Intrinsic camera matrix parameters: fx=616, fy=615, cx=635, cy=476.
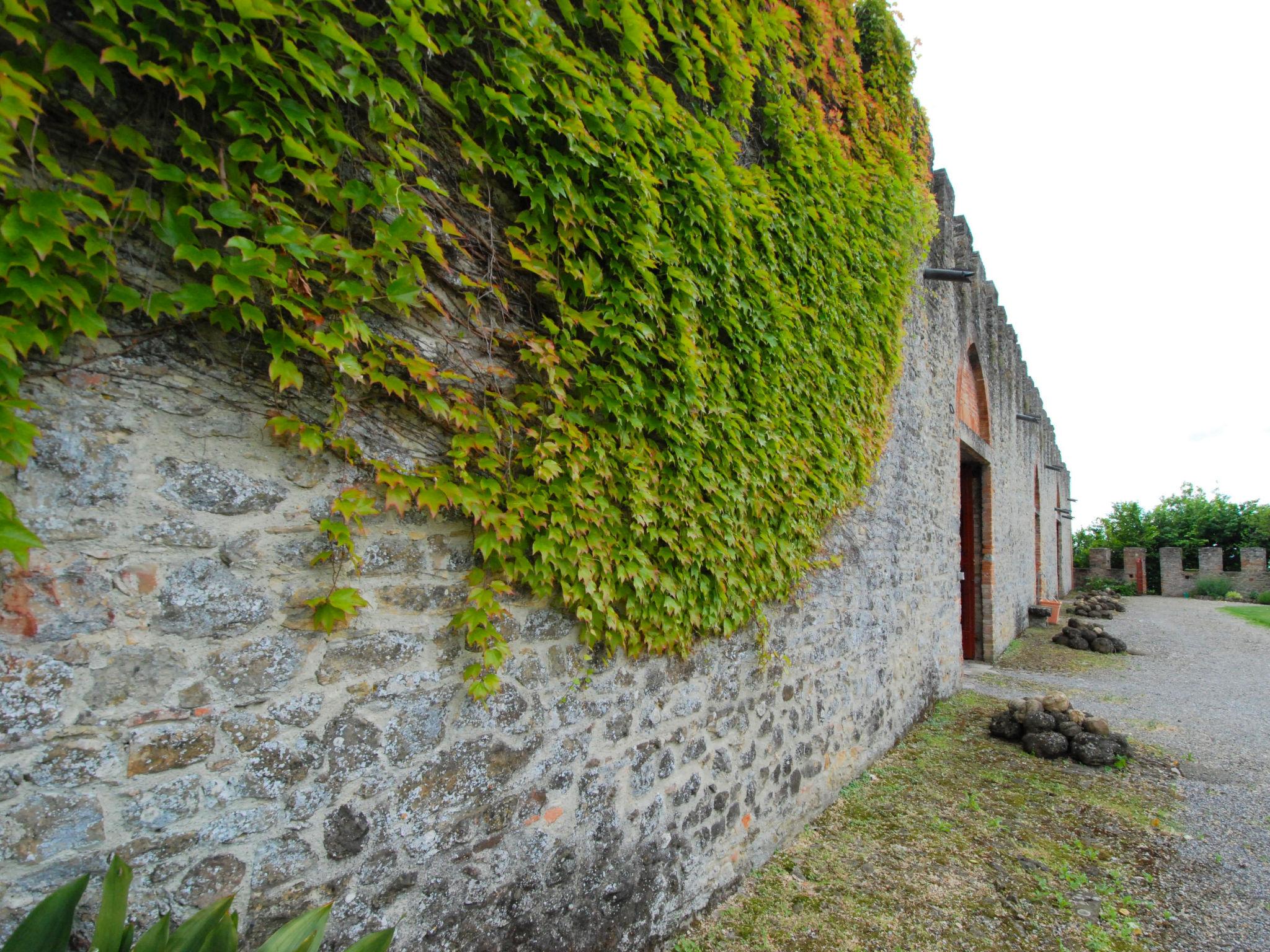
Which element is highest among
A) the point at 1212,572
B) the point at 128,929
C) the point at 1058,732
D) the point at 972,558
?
the point at 972,558

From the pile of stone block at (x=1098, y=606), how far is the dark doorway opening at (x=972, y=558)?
744 centimetres

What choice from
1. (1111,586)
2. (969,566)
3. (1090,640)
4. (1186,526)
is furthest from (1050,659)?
(1186,526)

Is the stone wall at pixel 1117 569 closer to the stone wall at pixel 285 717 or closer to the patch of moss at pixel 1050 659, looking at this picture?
the patch of moss at pixel 1050 659

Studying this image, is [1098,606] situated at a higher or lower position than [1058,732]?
lower

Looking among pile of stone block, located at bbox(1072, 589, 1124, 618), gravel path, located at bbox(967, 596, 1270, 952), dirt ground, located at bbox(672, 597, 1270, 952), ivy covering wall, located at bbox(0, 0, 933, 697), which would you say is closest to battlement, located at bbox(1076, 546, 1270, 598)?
pile of stone block, located at bbox(1072, 589, 1124, 618)

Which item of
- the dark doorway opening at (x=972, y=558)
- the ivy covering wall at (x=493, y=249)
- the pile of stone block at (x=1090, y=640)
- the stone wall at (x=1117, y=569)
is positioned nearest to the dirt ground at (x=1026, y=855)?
the ivy covering wall at (x=493, y=249)

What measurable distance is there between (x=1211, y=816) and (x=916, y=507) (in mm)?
2804

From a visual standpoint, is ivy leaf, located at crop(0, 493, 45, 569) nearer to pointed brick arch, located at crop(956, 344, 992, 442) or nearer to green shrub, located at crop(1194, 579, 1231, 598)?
pointed brick arch, located at crop(956, 344, 992, 442)

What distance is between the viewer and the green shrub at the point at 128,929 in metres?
1.22

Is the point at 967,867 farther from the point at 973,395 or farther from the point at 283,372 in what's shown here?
the point at 973,395

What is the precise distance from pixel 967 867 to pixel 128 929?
369cm

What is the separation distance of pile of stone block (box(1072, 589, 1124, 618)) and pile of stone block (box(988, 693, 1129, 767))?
11.7m

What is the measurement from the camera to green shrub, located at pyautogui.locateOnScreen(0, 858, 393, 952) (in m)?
1.22

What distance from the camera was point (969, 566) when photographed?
382 inches
